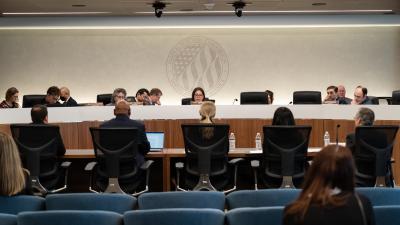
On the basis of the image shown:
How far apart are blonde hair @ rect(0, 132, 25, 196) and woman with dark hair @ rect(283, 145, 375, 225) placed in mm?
2139

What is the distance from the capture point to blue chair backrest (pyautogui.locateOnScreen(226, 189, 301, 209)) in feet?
14.2

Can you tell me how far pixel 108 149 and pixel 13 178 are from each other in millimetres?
2597

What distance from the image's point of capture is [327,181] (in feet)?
9.89

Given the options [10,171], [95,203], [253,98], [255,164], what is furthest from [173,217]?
[253,98]

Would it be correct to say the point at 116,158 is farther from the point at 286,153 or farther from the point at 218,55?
the point at 218,55

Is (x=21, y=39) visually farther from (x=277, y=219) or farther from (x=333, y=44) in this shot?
(x=277, y=219)

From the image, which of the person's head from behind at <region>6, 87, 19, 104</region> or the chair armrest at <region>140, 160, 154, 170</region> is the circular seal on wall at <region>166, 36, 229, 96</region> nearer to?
the person's head from behind at <region>6, 87, 19, 104</region>

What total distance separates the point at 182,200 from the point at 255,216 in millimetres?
752

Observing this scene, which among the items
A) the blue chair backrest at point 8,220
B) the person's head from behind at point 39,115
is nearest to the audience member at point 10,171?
the blue chair backrest at point 8,220

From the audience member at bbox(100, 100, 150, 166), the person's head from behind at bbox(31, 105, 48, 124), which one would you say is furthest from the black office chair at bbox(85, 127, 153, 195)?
the person's head from behind at bbox(31, 105, 48, 124)

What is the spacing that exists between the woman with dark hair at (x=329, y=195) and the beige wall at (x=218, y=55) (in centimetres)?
1197

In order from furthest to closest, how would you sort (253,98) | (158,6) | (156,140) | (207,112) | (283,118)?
(158,6), (253,98), (156,140), (207,112), (283,118)

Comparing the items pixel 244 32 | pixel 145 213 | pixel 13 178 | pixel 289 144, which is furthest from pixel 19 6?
pixel 145 213

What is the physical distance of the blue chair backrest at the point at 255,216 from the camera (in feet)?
12.2
